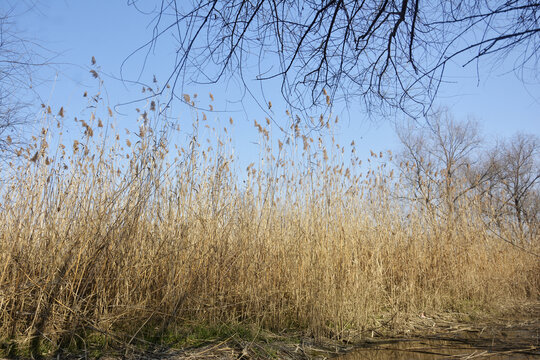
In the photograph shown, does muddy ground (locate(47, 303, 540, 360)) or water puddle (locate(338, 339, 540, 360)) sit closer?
muddy ground (locate(47, 303, 540, 360))

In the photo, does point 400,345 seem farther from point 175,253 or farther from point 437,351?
point 175,253

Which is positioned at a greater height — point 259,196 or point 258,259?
point 259,196

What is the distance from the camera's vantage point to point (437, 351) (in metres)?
2.80

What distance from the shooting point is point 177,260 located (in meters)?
2.87

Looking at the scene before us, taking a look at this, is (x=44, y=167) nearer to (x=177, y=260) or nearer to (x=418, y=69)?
(x=177, y=260)

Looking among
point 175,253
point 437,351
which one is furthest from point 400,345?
point 175,253

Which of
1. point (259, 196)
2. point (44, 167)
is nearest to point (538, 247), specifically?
point (259, 196)

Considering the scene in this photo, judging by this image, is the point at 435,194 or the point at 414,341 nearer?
the point at 414,341

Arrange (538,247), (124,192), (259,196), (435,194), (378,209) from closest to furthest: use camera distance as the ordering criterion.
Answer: (124,192)
(259,196)
(378,209)
(435,194)
(538,247)

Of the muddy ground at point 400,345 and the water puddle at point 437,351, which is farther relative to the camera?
the water puddle at point 437,351

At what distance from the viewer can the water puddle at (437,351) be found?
2.62 m

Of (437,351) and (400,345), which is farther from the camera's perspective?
(400,345)

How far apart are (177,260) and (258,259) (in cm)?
72

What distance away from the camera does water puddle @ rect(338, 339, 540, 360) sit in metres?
2.62
